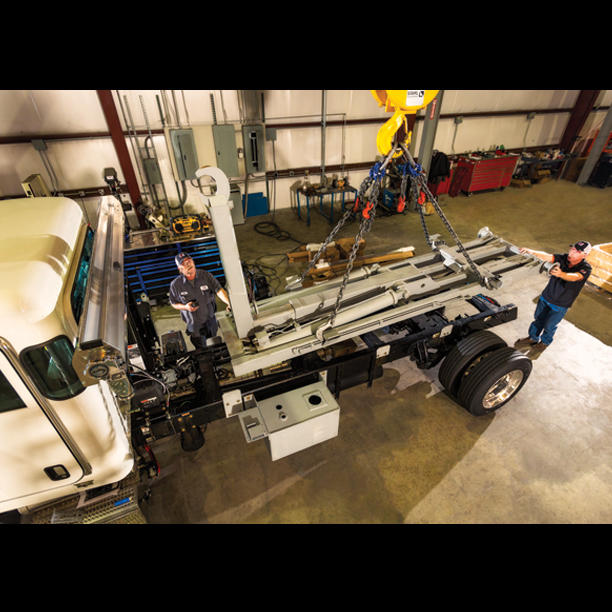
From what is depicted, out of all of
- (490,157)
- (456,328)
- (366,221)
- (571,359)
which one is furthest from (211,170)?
(490,157)

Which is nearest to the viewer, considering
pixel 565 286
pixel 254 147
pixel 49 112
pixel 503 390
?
pixel 503 390

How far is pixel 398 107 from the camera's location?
289 cm

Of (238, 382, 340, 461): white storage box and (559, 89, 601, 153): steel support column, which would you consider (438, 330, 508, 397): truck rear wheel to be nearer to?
A: (238, 382, 340, 461): white storage box

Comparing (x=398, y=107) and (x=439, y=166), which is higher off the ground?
(x=398, y=107)

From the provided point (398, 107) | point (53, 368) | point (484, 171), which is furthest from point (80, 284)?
point (484, 171)

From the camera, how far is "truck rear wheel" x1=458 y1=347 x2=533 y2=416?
147 inches

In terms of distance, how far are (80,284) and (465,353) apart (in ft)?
12.4

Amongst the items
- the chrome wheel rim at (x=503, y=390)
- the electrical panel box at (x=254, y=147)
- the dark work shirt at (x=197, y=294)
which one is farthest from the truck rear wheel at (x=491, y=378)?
the electrical panel box at (x=254, y=147)

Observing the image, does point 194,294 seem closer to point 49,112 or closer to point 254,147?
point 254,147

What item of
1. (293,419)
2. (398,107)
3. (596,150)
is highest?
(398,107)

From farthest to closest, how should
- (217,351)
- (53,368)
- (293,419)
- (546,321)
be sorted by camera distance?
(546,321) < (217,351) < (293,419) < (53,368)

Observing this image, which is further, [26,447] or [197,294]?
[197,294]

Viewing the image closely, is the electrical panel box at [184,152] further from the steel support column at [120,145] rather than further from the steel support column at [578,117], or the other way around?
the steel support column at [578,117]

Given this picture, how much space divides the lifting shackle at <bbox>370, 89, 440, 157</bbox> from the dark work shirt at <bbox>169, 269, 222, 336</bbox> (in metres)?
2.41
